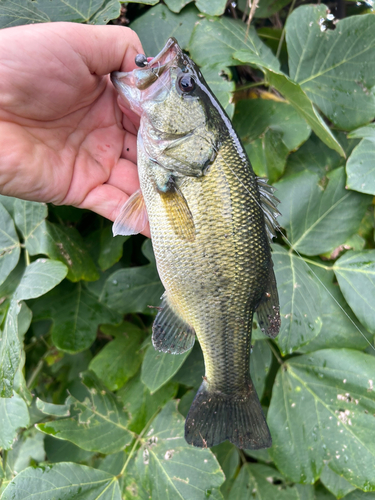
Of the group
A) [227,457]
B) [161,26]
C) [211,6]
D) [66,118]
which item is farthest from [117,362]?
[211,6]

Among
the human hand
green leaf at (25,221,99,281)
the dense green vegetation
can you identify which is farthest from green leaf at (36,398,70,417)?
the human hand

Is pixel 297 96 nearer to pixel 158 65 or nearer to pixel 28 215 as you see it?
pixel 158 65

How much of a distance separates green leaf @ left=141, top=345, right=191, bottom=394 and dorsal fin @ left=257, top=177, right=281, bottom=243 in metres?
0.57

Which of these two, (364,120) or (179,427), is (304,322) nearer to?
(179,427)

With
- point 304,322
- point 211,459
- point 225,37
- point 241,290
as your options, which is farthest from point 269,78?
point 211,459

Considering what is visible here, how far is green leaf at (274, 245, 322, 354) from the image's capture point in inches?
50.8

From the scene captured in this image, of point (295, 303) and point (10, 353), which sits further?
point (295, 303)

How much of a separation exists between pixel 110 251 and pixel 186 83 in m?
0.73

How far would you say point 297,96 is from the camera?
1.21m

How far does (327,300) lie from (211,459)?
2.58ft

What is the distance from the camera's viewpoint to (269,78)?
1.31 metres

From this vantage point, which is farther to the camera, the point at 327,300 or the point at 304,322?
the point at 327,300

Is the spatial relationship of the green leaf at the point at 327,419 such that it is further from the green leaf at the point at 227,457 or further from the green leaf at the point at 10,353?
the green leaf at the point at 10,353

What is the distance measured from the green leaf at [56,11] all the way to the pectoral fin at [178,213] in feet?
2.36
